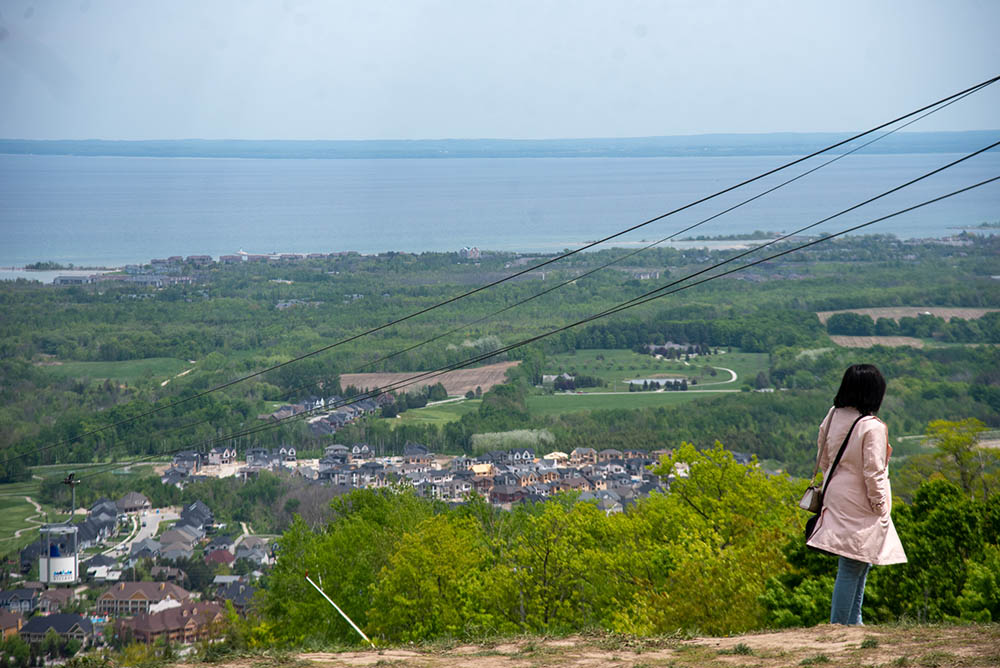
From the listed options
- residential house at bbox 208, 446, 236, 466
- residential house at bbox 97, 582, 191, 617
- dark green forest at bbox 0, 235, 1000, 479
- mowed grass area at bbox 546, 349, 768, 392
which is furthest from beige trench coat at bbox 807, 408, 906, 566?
mowed grass area at bbox 546, 349, 768, 392

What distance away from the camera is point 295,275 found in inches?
3974

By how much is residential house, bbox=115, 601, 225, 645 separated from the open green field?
99.9 ft

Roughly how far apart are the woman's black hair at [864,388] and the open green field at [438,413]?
50.7 metres

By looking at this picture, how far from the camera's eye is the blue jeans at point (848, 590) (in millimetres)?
5107

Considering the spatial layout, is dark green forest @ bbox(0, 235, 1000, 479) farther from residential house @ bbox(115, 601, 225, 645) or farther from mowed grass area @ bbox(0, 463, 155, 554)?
residential house @ bbox(115, 601, 225, 645)

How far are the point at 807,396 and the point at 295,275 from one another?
59.8 meters

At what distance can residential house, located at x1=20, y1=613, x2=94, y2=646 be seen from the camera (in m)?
23.2

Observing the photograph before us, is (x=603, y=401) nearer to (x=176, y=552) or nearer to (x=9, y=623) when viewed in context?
(x=176, y=552)

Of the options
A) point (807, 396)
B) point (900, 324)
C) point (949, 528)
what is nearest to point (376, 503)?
point (949, 528)

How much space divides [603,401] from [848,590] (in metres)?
54.5

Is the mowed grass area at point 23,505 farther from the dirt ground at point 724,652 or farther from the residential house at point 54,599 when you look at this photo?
the dirt ground at point 724,652

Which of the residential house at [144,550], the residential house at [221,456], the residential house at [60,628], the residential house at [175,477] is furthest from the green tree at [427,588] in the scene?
the residential house at [221,456]

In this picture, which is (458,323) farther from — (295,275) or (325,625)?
(325,625)

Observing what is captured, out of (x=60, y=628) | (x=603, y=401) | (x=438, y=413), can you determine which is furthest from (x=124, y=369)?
(x=60, y=628)
